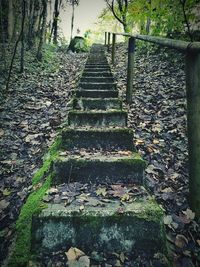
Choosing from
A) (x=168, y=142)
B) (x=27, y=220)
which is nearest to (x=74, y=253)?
(x=27, y=220)

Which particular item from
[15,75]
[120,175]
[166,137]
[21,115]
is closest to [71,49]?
[15,75]

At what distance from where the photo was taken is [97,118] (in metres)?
3.97

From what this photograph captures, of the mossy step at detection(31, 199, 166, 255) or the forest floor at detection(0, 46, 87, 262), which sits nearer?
the mossy step at detection(31, 199, 166, 255)

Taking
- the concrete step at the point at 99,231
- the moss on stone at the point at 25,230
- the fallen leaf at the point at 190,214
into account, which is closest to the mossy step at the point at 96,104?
the moss on stone at the point at 25,230

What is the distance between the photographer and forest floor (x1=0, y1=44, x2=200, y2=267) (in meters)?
2.59

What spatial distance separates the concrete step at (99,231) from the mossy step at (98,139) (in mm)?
1296

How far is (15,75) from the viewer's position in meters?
8.30

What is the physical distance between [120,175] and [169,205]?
1.95ft

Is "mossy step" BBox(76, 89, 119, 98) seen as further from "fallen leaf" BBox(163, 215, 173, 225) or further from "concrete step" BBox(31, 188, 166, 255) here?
"concrete step" BBox(31, 188, 166, 255)

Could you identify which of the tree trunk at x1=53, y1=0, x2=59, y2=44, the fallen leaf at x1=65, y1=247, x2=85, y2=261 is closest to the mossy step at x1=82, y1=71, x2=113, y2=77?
the fallen leaf at x1=65, y1=247, x2=85, y2=261

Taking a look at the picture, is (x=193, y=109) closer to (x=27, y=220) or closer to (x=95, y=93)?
(x=27, y=220)

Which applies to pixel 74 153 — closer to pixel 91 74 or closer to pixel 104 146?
pixel 104 146

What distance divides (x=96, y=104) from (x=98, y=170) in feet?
6.12

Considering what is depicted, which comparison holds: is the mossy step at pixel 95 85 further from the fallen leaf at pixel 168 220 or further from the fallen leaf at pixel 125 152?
the fallen leaf at pixel 168 220
